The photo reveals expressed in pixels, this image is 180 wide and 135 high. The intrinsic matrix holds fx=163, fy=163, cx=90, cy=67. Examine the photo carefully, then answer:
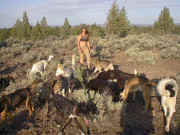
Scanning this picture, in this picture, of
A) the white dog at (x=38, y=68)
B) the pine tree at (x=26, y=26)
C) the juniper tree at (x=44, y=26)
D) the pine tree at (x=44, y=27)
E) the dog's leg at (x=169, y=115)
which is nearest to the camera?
the dog's leg at (x=169, y=115)

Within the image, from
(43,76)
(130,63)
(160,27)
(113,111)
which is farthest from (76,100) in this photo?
(160,27)

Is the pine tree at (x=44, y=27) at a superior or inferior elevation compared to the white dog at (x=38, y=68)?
superior

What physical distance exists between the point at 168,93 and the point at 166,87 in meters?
0.15

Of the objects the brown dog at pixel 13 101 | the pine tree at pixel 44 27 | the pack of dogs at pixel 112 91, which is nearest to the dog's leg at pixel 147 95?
the pack of dogs at pixel 112 91

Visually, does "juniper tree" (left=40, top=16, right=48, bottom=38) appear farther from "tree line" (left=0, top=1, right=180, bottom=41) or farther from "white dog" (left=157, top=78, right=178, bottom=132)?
"white dog" (left=157, top=78, right=178, bottom=132)

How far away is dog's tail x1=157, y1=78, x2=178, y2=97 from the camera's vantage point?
333cm

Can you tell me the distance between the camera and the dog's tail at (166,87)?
3332mm

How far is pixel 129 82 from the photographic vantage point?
3791 mm

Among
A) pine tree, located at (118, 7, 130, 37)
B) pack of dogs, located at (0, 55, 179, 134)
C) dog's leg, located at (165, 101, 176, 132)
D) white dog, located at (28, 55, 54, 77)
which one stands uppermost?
pine tree, located at (118, 7, 130, 37)

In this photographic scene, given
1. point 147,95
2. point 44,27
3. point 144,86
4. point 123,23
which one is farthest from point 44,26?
point 147,95

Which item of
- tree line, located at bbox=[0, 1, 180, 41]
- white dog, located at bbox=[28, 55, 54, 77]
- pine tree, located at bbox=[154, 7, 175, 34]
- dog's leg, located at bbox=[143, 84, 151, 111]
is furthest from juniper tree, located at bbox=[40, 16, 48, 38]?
dog's leg, located at bbox=[143, 84, 151, 111]

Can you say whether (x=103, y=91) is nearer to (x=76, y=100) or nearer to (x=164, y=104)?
(x=76, y=100)

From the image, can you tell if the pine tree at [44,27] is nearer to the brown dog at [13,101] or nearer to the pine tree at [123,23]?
the pine tree at [123,23]

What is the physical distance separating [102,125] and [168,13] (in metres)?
36.5
